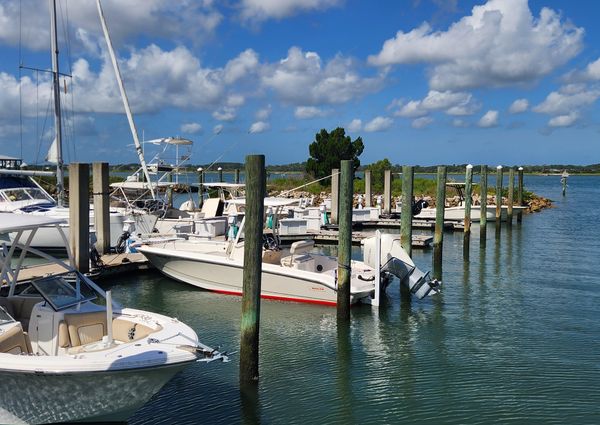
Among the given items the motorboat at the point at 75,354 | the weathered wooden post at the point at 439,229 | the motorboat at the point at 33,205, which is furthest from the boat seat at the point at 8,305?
the weathered wooden post at the point at 439,229

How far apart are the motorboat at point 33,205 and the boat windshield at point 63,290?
1318 centimetres

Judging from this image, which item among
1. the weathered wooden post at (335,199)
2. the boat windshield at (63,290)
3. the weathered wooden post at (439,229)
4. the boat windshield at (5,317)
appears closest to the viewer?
the boat windshield at (5,317)

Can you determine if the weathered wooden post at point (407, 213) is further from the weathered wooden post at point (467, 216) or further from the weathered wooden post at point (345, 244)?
the weathered wooden post at point (345, 244)

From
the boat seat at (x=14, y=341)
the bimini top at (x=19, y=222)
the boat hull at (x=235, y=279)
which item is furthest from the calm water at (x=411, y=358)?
the bimini top at (x=19, y=222)

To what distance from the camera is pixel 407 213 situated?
19906mm

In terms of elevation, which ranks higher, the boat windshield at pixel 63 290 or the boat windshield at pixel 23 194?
the boat windshield at pixel 23 194

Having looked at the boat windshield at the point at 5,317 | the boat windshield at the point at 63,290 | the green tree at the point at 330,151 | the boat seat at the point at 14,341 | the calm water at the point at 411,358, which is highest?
the green tree at the point at 330,151

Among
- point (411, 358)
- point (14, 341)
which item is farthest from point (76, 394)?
point (411, 358)

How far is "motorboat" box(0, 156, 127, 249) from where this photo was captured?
23281 millimetres

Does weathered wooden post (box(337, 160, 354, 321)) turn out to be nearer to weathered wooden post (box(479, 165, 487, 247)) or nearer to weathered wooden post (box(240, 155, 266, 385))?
weathered wooden post (box(240, 155, 266, 385))

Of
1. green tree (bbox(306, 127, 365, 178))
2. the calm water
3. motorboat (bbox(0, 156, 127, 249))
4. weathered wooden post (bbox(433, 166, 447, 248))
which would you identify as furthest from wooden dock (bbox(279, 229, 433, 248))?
green tree (bbox(306, 127, 365, 178))

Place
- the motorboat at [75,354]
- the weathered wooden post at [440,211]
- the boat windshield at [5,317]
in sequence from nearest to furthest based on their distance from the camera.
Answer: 1. the motorboat at [75,354]
2. the boat windshield at [5,317]
3. the weathered wooden post at [440,211]

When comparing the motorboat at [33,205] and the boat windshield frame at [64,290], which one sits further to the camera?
the motorboat at [33,205]

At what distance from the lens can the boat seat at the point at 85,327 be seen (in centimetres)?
905
